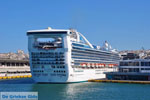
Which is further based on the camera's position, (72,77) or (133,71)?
(133,71)

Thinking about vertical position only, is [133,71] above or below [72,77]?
above

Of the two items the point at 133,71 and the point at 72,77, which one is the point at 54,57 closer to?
the point at 72,77

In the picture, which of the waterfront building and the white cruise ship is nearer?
the white cruise ship

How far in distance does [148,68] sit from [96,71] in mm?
14084

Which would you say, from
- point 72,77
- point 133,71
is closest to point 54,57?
point 72,77

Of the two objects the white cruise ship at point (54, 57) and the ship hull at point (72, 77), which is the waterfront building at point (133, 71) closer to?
the ship hull at point (72, 77)

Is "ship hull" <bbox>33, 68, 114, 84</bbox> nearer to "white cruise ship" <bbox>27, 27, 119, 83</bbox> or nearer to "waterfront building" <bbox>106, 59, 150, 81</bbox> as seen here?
"white cruise ship" <bbox>27, 27, 119, 83</bbox>

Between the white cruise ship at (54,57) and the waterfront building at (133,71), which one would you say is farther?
the waterfront building at (133,71)

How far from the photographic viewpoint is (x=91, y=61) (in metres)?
77.6

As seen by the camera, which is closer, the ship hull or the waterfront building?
the ship hull

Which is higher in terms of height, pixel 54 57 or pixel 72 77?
pixel 54 57

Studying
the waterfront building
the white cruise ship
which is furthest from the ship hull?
the waterfront building

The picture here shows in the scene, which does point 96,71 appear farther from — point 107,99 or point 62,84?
point 107,99

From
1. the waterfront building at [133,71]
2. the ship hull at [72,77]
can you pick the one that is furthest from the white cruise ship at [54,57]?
the waterfront building at [133,71]
